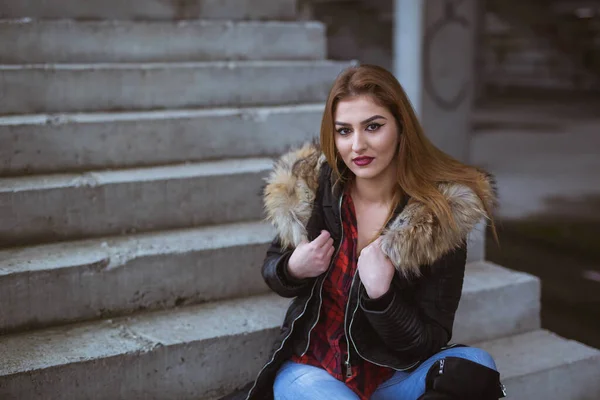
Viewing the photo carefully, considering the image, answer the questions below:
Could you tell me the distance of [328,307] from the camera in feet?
7.30

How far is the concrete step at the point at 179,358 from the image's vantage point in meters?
2.33

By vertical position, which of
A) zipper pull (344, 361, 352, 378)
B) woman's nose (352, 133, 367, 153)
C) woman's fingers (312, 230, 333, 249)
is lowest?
zipper pull (344, 361, 352, 378)

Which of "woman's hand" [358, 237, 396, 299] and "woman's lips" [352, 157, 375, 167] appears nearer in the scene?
"woman's hand" [358, 237, 396, 299]

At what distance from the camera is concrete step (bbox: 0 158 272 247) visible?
2.86 metres

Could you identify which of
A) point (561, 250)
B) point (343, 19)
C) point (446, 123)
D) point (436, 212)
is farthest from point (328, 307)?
point (343, 19)

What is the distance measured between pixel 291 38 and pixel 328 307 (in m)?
2.62

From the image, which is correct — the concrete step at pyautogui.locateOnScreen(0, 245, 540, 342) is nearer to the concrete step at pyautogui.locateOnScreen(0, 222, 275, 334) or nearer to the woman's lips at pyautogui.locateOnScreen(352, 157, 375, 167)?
the concrete step at pyautogui.locateOnScreen(0, 222, 275, 334)

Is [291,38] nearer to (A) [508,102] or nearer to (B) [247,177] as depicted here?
(B) [247,177]

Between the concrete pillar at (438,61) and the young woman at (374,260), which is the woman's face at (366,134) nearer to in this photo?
the young woman at (374,260)

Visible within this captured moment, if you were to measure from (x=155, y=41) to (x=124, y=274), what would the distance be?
6.10 feet

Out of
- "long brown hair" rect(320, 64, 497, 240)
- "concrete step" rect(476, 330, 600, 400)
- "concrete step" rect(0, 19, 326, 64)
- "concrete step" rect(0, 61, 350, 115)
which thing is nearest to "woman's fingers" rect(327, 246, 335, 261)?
"long brown hair" rect(320, 64, 497, 240)

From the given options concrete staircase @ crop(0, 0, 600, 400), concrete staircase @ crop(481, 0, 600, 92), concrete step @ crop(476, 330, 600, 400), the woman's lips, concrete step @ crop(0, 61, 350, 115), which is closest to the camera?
the woman's lips

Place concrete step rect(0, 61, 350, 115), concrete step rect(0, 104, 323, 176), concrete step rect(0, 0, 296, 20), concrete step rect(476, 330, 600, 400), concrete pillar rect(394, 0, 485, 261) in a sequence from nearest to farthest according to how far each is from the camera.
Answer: concrete step rect(476, 330, 600, 400)
concrete step rect(0, 104, 323, 176)
concrete step rect(0, 61, 350, 115)
concrete step rect(0, 0, 296, 20)
concrete pillar rect(394, 0, 485, 261)

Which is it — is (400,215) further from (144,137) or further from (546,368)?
(144,137)
